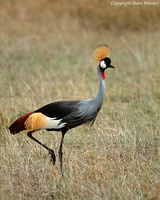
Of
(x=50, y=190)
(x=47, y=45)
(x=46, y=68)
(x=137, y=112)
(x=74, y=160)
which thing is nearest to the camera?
(x=50, y=190)

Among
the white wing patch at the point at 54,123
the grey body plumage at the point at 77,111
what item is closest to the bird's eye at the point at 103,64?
the grey body plumage at the point at 77,111

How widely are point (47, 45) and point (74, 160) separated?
6.60 meters

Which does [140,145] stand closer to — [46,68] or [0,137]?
[0,137]

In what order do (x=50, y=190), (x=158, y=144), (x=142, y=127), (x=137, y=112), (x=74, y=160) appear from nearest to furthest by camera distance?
(x=50, y=190) → (x=74, y=160) → (x=158, y=144) → (x=142, y=127) → (x=137, y=112)

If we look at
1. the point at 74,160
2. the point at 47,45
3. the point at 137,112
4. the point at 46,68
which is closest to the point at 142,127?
the point at 137,112

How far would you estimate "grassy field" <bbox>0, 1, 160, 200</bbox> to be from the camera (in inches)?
117

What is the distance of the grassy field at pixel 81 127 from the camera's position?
2.98m

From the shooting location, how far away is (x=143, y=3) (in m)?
10.9

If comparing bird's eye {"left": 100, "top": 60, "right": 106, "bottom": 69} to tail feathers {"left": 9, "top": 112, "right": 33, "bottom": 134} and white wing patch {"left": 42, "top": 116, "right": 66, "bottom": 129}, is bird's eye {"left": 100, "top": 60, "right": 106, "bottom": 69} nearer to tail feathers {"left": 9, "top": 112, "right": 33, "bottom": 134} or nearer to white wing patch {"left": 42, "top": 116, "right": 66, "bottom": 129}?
white wing patch {"left": 42, "top": 116, "right": 66, "bottom": 129}

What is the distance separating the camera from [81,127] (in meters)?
4.62

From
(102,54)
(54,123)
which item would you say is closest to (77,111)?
(54,123)

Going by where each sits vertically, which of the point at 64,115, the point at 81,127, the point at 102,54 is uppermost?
the point at 102,54

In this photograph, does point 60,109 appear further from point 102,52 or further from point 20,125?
point 102,52

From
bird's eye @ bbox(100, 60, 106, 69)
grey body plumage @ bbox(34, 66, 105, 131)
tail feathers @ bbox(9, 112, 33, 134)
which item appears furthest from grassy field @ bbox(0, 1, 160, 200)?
bird's eye @ bbox(100, 60, 106, 69)
